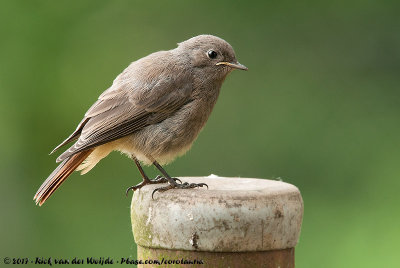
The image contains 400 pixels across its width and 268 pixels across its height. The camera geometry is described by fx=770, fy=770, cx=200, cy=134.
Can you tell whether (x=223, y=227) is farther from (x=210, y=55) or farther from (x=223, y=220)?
(x=210, y=55)

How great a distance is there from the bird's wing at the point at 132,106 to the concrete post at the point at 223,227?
145cm

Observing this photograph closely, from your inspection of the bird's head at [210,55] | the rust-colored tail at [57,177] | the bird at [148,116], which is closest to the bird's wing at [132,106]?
the bird at [148,116]

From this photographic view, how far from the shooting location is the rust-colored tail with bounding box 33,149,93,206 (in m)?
5.25

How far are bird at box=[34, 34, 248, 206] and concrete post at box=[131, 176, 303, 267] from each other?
4.25ft

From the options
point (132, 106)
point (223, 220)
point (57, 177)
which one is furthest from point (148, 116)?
point (223, 220)

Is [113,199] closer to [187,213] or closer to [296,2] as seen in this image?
[296,2]

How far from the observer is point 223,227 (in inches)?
149

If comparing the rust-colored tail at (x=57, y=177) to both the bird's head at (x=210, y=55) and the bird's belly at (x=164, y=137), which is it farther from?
the bird's head at (x=210, y=55)

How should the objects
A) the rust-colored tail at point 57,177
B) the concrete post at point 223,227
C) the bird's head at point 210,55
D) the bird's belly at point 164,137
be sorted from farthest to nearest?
1. the bird's head at point 210,55
2. the bird's belly at point 164,137
3. the rust-colored tail at point 57,177
4. the concrete post at point 223,227

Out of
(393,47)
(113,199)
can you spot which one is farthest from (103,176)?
(393,47)

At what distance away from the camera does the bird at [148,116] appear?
17.5 ft

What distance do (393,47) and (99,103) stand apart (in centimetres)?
510

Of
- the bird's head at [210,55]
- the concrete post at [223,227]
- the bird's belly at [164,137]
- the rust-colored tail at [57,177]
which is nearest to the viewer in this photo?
the concrete post at [223,227]

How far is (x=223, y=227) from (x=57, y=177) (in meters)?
1.85
